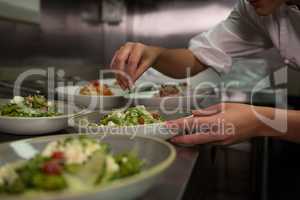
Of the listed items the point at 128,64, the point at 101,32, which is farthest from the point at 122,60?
the point at 101,32

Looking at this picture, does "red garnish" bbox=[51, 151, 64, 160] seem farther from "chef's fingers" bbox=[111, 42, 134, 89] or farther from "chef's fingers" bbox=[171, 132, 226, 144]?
"chef's fingers" bbox=[111, 42, 134, 89]

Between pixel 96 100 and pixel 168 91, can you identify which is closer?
pixel 96 100

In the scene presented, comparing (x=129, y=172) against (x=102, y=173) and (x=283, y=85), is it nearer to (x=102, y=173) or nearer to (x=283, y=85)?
(x=102, y=173)

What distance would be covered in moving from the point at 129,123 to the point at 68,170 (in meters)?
0.39

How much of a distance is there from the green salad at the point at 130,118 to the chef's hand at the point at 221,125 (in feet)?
0.28

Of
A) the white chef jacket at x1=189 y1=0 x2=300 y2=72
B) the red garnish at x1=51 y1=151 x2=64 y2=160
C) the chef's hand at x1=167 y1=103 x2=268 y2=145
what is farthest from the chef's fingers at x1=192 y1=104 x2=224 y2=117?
the white chef jacket at x1=189 y1=0 x2=300 y2=72

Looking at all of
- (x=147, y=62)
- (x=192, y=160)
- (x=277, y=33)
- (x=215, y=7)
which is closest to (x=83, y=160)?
(x=192, y=160)

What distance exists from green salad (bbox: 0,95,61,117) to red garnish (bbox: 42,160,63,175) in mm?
488

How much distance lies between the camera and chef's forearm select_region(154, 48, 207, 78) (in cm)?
145

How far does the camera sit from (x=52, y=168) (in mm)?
445

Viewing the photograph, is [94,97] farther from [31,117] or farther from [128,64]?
[31,117]

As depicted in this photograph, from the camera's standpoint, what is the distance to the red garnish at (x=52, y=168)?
1.45ft

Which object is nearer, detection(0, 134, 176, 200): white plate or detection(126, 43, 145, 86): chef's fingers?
detection(0, 134, 176, 200): white plate

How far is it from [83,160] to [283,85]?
1984mm
